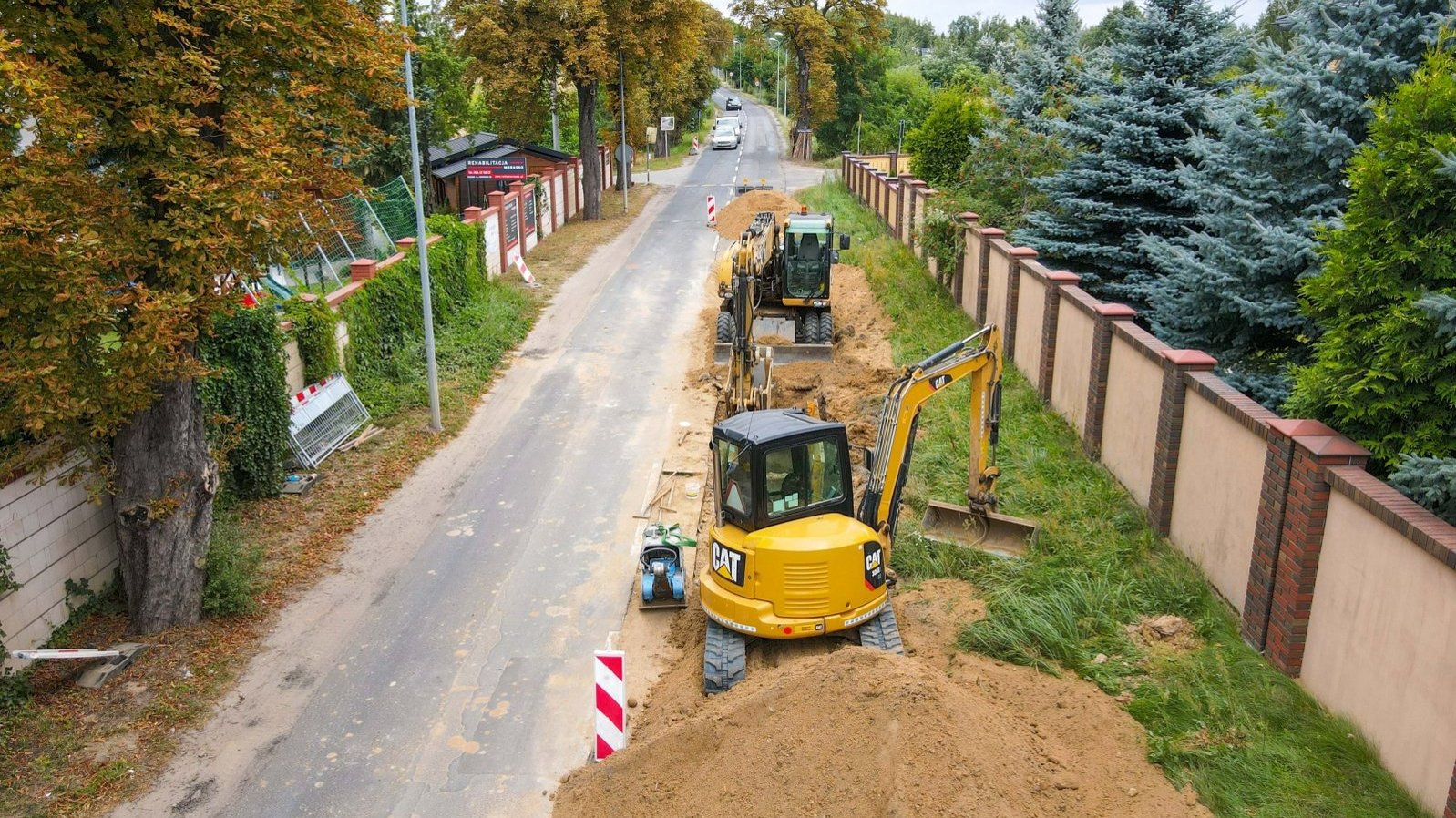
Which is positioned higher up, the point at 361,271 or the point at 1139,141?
the point at 1139,141

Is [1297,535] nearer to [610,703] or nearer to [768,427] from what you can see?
[768,427]

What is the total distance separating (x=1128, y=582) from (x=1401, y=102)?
497 cm

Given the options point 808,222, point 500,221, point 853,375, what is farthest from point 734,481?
point 500,221

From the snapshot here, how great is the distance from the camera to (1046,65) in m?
26.1

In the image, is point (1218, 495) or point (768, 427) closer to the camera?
point (768, 427)

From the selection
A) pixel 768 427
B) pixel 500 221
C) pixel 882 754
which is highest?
pixel 500 221

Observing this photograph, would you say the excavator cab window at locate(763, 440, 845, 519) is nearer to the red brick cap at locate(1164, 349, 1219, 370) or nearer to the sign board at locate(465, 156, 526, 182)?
the red brick cap at locate(1164, 349, 1219, 370)

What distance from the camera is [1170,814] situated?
7.73m

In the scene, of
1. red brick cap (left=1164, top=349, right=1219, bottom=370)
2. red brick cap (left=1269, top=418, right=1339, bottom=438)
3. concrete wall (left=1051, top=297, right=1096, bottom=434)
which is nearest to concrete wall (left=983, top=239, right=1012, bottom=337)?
concrete wall (left=1051, top=297, right=1096, bottom=434)

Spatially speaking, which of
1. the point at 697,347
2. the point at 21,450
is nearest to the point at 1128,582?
the point at 21,450

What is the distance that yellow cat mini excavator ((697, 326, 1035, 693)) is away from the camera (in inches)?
392

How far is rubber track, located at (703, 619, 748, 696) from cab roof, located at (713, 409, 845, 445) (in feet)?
5.88

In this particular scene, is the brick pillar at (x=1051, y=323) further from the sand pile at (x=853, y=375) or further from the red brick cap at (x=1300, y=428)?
the red brick cap at (x=1300, y=428)

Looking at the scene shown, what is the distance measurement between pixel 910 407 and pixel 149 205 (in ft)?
24.6
